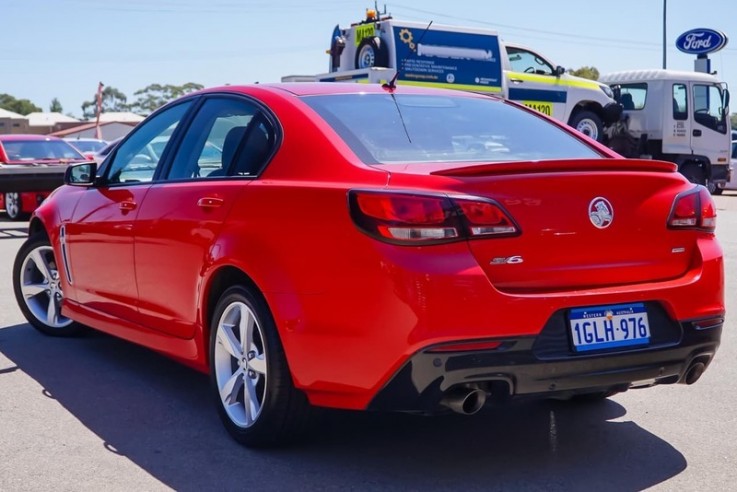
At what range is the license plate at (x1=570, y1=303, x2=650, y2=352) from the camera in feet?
12.8

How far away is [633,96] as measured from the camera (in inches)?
879

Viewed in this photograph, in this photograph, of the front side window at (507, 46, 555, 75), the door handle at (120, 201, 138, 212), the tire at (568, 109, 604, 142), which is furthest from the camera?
the tire at (568, 109, 604, 142)

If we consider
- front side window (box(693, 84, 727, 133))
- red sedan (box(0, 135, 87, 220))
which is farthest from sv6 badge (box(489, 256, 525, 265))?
front side window (box(693, 84, 727, 133))

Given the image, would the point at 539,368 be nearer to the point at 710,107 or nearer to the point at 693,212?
the point at 693,212

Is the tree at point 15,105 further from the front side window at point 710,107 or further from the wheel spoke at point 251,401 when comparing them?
the wheel spoke at point 251,401

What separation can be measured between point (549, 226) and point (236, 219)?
1.40 meters

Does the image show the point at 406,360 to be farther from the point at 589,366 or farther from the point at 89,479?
the point at 89,479

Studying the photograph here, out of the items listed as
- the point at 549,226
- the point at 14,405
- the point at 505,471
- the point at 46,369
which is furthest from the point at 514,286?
the point at 46,369

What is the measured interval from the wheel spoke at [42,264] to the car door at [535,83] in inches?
522

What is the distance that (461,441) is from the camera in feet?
15.2

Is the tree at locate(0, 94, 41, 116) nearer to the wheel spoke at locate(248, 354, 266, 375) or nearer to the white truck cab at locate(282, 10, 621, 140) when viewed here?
the white truck cab at locate(282, 10, 621, 140)

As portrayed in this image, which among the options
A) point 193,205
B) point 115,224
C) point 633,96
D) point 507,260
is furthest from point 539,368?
point 633,96

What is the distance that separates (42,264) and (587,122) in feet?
51.1

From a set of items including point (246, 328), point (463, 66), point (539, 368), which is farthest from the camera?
point (463, 66)
